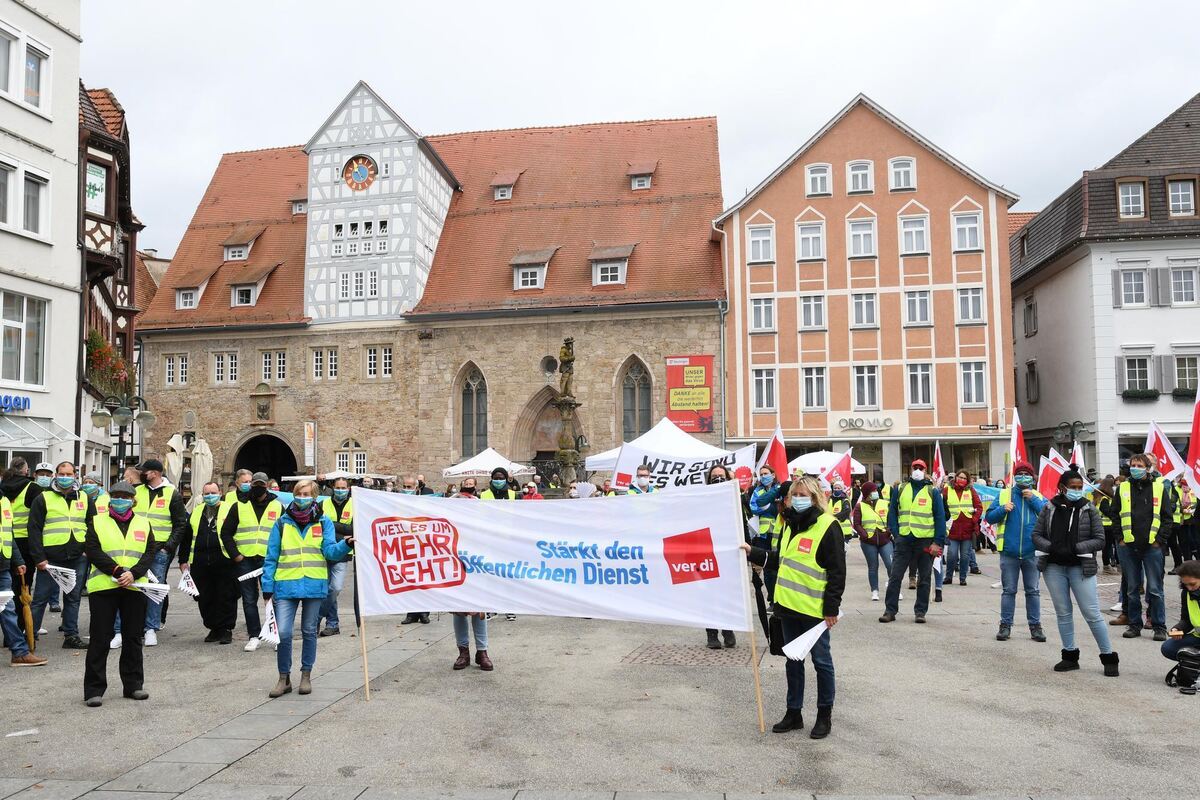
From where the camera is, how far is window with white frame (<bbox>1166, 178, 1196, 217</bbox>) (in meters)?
33.8

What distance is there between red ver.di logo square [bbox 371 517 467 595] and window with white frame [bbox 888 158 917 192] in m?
30.9

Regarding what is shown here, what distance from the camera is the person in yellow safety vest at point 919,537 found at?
12.3 meters

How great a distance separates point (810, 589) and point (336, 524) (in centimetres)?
585

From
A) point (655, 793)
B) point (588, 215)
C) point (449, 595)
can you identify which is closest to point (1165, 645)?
point (655, 793)

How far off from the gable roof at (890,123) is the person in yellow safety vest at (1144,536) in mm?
26706

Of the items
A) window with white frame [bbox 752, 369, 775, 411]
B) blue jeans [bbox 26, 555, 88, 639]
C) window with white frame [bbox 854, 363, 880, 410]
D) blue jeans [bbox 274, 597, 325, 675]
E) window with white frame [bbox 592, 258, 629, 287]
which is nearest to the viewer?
blue jeans [bbox 274, 597, 325, 675]

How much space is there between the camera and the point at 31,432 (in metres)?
20.8

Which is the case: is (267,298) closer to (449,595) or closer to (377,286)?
(377,286)

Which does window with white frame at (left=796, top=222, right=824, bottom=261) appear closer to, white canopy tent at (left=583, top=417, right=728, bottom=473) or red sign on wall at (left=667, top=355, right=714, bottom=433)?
red sign on wall at (left=667, top=355, right=714, bottom=433)

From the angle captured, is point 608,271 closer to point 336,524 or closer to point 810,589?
point 336,524

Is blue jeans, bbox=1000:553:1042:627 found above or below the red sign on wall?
below

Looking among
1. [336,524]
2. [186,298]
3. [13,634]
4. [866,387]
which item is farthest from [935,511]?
[186,298]

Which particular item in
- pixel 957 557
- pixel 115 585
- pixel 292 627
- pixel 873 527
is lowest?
pixel 957 557

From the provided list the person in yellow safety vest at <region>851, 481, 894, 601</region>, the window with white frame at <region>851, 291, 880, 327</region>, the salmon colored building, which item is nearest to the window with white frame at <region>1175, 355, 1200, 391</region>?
the salmon colored building
